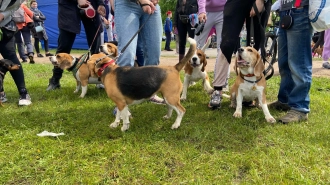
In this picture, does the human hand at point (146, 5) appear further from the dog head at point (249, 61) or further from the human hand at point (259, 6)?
the human hand at point (259, 6)

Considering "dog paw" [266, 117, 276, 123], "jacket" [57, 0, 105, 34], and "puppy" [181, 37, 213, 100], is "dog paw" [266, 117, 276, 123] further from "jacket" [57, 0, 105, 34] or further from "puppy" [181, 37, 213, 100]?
"jacket" [57, 0, 105, 34]

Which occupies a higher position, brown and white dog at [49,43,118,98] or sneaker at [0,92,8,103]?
brown and white dog at [49,43,118,98]

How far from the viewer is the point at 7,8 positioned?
3.95 meters

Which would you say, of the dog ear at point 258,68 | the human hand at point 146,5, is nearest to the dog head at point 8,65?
the human hand at point 146,5

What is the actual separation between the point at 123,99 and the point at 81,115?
88 centimetres

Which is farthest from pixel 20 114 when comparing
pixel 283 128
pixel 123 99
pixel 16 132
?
pixel 283 128

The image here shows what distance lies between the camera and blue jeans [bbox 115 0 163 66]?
146 inches

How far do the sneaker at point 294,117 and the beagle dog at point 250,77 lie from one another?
0.58 ft

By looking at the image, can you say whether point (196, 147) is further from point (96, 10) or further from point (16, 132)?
point (96, 10)

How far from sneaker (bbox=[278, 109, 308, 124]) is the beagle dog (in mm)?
178

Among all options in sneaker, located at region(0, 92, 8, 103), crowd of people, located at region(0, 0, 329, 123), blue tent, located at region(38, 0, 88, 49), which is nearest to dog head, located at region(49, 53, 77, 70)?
crowd of people, located at region(0, 0, 329, 123)

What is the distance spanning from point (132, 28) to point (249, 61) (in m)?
1.60

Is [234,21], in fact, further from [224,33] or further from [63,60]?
[63,60]

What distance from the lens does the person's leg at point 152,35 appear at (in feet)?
12.9
